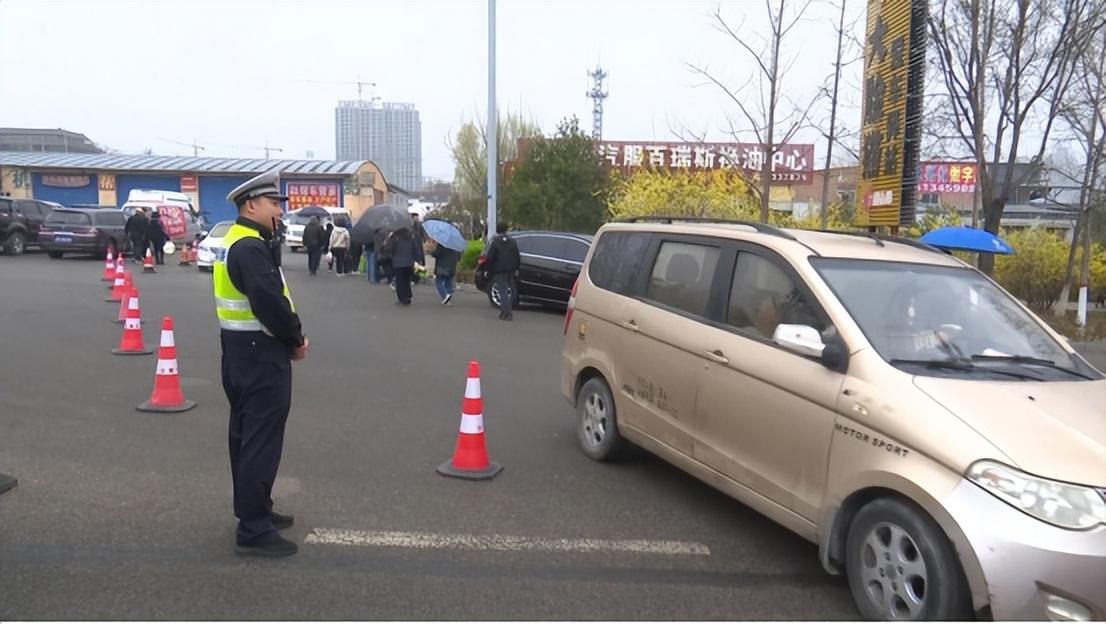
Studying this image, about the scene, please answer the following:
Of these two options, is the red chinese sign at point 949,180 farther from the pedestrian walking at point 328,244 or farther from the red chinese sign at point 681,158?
the pedestrian walking at point 328,244

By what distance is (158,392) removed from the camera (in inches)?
287

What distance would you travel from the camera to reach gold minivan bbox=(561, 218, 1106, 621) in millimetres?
3197

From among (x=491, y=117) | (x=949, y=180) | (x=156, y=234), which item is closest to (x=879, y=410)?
(x=491, y=117)

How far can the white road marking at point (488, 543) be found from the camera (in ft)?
14.9

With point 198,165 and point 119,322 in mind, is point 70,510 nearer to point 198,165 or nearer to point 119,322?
point 119,322

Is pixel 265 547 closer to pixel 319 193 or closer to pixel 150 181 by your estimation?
pixel 319 193

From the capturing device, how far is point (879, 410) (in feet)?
12.3

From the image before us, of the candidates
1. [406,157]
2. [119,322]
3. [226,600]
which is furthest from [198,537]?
[406,157]

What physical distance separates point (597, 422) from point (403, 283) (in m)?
10.4

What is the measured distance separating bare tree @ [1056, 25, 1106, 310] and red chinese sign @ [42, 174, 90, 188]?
5606 cm

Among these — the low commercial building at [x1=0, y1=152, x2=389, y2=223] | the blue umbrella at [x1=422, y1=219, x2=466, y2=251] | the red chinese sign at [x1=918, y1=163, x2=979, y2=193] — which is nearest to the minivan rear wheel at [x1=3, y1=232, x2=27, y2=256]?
the blue umbrella at [x1=422, y1=219, x2=466, y2=251]

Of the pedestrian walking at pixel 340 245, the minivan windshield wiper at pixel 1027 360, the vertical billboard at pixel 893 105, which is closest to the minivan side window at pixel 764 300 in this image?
the minivan windshield wiper at pixel 1027 360

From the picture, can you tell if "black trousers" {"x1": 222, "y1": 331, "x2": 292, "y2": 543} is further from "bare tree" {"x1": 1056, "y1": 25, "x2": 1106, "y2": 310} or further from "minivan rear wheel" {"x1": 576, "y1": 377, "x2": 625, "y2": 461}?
"bare tree" {"x1": 1056, "y1": 25, "x2": 1106, "y2": 310}

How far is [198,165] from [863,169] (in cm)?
5201
